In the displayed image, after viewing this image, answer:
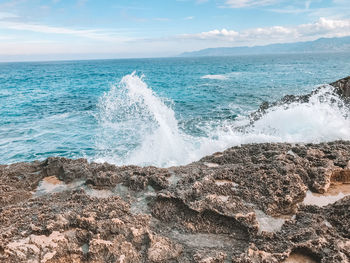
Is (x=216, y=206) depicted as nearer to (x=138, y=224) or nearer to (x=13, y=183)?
(x=138, y=224)

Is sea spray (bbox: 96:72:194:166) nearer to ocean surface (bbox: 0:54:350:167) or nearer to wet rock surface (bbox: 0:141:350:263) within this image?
ocean surface (bbox: 0:54:350:167)

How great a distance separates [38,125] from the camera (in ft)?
45.5

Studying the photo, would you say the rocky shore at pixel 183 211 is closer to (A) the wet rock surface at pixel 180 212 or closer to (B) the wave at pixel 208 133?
(A) the wet rock surface at pixel 180 212

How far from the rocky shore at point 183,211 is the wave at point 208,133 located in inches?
82.7

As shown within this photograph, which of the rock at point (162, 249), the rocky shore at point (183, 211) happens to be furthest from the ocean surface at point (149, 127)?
the rock at point (162, 249)

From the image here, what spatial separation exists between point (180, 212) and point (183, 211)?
0.14ft

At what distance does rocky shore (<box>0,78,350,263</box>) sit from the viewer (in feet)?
9.14

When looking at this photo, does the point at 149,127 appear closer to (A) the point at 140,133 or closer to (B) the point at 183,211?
(A) the point at 140,133

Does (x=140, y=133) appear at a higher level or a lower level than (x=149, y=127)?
lower

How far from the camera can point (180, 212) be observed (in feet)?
11.7

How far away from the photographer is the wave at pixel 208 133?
23.7ft

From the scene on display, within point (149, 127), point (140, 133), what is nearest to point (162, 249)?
point (140, 133)

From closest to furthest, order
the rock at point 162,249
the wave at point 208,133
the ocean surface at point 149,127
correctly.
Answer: the rock at point 162,249, the wave at point 208,133, the ocean surface at point 149,127

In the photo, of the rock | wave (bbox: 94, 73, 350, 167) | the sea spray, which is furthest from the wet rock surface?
the sea spray
